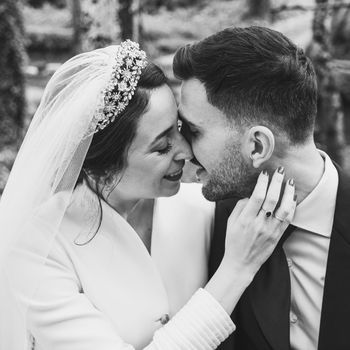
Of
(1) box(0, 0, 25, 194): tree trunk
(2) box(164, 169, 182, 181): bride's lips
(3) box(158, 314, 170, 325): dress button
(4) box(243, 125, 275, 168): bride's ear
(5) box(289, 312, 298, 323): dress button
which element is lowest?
(1) box(0, 0, 25, 194): tree trunk

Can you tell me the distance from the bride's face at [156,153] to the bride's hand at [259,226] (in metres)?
0.38

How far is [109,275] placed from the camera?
2.47 metres

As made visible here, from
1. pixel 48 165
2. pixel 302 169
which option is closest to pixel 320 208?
pixel 302 169

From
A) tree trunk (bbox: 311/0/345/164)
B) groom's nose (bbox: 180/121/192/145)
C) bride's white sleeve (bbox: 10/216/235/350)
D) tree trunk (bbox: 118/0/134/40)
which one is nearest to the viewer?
bride's white sleeve (bbox: 10/216/235/350)

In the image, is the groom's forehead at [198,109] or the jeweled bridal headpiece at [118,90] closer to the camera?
the jeweled bridal headpiece at [118,90]

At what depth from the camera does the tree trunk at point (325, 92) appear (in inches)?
254

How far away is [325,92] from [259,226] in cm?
477

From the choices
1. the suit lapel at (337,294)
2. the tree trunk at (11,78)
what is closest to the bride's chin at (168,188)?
the suit lapel at (337,294)

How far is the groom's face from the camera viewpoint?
247 cm

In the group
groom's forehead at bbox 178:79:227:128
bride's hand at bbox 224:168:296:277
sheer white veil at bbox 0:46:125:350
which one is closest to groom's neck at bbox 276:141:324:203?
bride's hand at bbox 224:168:296:277

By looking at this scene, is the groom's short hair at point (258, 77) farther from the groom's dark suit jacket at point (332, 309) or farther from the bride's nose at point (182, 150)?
the groom's dark suit jacket at point (332, 309)

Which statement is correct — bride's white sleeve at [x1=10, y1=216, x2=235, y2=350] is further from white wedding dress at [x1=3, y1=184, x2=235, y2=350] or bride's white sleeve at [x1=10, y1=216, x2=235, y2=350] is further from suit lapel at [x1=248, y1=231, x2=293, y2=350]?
suit lapel at [x1=248, y1=231, x2=293, y2=350]

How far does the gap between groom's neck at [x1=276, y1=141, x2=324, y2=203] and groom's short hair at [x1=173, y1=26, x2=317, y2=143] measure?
0.18 ft

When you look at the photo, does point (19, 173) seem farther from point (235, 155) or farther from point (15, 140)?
point (15, 140)
